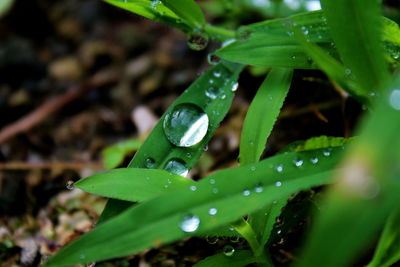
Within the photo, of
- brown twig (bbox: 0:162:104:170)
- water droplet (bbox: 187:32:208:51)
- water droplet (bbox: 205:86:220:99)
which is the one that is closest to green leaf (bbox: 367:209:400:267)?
water droplet (bbox: 205:86:220:99)

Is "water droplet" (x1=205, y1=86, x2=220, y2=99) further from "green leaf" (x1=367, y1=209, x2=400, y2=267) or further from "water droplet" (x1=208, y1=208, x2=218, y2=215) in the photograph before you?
"green leaf" (x1=367, y1=209, x2=400, y2=267)

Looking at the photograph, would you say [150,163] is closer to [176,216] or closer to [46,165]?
[176,216]

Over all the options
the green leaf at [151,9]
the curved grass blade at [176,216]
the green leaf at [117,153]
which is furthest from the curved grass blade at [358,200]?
the green leaf at [117,153]

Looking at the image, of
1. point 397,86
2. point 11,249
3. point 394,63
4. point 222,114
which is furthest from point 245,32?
point 11,249

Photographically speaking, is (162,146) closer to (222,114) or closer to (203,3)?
(222,114)

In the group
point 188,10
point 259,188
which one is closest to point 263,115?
point 259,188

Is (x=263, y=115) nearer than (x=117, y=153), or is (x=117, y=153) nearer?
(x=263, y=115)

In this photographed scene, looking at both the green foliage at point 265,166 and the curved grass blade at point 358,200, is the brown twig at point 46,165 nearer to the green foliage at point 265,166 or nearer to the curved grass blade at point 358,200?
the green foliage at point 265,166
